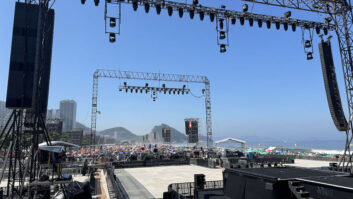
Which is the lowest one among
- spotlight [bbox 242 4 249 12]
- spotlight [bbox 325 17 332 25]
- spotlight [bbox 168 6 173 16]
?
spotlight [bbox 168 6 173 16]

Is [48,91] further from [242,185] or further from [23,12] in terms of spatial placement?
[242,185]

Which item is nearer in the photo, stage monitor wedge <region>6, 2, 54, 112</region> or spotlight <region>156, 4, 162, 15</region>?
stage monitor wedge <region>6, 2, 54, 112</region>

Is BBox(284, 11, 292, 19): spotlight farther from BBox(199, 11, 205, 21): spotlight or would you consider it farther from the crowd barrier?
the crowd barrier

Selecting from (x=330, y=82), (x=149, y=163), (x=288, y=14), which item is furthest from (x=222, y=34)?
(x=149, y=163)

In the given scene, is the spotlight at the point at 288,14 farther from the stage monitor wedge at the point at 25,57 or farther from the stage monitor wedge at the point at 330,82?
the stage monitor wedge at the point at 25,57

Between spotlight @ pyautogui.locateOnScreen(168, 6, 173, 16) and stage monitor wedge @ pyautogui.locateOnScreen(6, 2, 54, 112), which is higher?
spotlight @ pyautogui.locateOnScreen(168, 6, 173, 16)

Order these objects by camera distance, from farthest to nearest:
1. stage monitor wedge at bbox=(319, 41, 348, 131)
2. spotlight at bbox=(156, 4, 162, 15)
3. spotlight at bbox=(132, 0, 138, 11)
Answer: stage monitor wedge at bbox=(319, 41, 348, 131) → spotlight at bbox=(156, 4, 162, 15) → spotlight at bbox=(132, 0, 138, 11)

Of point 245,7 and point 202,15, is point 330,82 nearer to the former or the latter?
point 245,7

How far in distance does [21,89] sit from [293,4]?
20140mm

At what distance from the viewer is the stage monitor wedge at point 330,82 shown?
20.7 meters

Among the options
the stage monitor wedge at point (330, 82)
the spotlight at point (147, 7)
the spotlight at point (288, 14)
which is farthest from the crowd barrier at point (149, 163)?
the spotlight at point (288, 14)

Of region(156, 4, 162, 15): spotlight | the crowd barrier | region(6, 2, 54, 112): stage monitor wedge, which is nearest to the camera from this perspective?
region(6, 2, 54, 112): stage monitor wedge

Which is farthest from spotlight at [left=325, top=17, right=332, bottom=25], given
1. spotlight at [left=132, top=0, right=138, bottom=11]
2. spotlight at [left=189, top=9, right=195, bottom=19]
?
spotlight at [left=132, top=0, right=138, bottom=11]

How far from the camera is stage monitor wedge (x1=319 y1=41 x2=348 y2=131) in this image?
20.7 m
